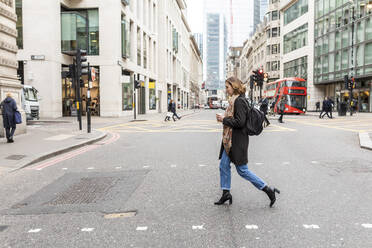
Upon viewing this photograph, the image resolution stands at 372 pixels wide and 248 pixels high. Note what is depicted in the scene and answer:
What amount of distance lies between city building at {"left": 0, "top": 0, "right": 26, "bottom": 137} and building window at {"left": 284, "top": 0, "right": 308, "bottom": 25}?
45874 millimetres

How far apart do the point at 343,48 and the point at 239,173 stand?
40783mm

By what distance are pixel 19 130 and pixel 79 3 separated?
19.2 meters

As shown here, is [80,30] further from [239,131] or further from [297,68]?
[297,68]

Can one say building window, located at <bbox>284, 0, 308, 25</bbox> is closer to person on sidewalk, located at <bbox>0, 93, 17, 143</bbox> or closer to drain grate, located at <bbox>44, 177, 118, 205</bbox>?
person on sidewalk, located at <bbox>0, 93, 17, 143</bbox>

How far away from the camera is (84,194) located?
16.4 feet

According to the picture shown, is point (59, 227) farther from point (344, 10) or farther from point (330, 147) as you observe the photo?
point (344, 10)

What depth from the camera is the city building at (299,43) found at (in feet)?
155

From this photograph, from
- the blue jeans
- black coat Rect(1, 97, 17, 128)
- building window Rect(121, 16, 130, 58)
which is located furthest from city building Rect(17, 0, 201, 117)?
the blue jeans

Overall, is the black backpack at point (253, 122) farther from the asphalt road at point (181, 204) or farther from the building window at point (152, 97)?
the building window at point (152, 97)

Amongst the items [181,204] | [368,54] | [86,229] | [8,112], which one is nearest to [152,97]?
[368,54]

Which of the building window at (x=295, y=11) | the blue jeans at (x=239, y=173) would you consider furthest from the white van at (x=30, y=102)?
the building window at (x=295, y=11)

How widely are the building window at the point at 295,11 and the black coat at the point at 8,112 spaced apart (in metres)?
48.0

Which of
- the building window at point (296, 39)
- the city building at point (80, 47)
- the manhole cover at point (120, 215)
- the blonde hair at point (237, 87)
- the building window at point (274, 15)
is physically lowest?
the manhole cover at point (120, 215)

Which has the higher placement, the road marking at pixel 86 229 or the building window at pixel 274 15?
the building window at pixel 274 15
